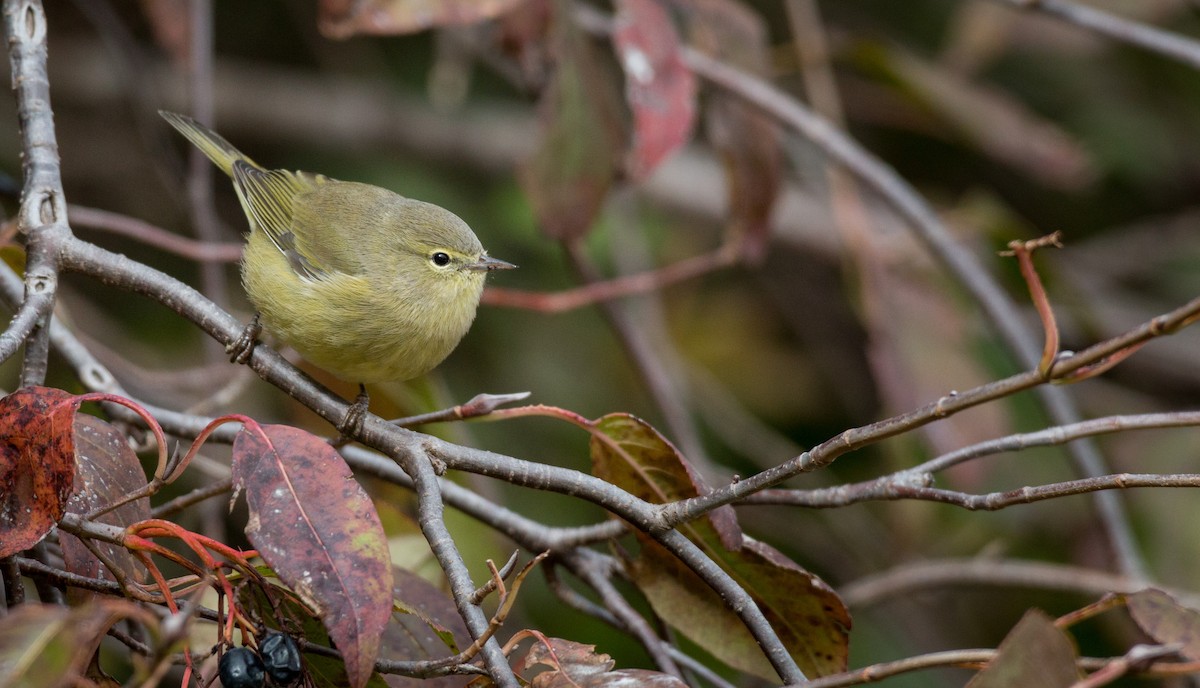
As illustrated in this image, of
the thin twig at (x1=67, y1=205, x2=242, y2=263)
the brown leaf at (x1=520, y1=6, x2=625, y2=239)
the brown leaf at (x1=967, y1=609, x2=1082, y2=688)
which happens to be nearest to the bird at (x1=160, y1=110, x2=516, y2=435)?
the thin twig at (x1=67, y1=205, x2=242, y2=263)

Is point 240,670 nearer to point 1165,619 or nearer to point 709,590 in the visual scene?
point 709,590

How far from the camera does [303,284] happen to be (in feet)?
11.0

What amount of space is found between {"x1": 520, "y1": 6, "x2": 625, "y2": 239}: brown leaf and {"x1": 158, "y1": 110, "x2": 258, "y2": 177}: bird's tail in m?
1.16

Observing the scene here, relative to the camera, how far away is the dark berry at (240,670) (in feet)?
5.67

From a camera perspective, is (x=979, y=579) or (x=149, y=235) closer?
(x=149, y=235)

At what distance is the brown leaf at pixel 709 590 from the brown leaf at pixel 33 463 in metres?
1.06

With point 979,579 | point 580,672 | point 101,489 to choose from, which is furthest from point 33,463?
point 979,579

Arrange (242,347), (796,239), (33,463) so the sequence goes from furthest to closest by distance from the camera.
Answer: (796,239) → (242,347) → (33,463)

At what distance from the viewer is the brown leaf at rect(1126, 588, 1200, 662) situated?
1.64 m

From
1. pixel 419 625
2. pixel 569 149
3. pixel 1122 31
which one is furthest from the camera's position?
pixel 1122 31

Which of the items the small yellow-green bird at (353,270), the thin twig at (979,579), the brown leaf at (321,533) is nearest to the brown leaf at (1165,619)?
the brown leaf at (321,533)

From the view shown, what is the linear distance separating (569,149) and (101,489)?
2192 millimetres

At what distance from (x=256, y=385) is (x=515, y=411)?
3508 mm

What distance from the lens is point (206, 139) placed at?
4117mm
